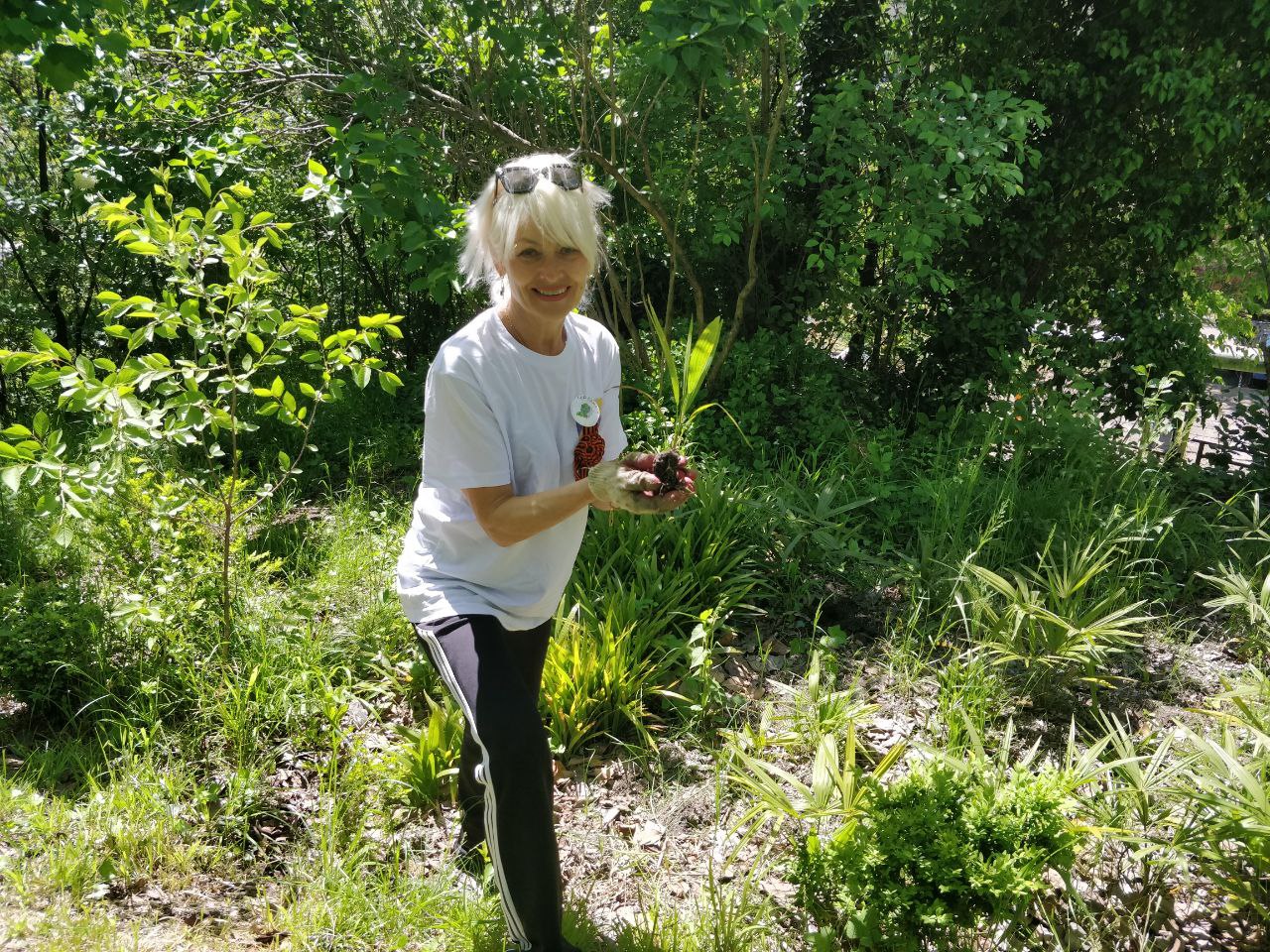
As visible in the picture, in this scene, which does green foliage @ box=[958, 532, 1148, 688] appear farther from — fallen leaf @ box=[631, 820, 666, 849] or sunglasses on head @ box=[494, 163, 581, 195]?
sunglasses on head @ box=[494, 163, 581, 195]

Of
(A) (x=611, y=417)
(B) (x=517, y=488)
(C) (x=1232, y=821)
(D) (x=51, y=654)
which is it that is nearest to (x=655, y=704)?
(A) (x=611, y=417)

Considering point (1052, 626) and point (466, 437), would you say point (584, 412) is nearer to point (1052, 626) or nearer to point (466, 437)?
point (466, 437)

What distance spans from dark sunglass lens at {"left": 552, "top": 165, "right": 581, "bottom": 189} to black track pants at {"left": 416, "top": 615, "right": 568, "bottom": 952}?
3.29 feet

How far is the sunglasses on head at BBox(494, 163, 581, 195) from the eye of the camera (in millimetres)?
1918

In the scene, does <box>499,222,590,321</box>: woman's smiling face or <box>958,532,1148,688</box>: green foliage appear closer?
<box>499,222,590,321</box>: woman's smiling face

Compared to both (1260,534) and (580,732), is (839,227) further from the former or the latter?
(580,732)

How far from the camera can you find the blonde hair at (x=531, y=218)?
75.0 inches

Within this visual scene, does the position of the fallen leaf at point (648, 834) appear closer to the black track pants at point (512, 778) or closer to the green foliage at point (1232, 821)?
the black track pants at point (512, 778)

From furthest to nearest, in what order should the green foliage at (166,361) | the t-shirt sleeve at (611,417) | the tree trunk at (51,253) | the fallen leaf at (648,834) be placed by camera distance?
the tree trunk at (51,253), the fallen leaf at (648,834), the green foliage at (166,361), the t-shirt sleeve at (611,417)

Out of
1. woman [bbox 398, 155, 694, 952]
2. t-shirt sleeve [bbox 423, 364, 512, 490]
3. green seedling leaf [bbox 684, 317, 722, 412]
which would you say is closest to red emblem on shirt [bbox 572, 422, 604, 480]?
woman [bbox 398, 155, 694, 952]

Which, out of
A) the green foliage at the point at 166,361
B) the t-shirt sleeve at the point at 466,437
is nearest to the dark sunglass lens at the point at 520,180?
the t-shirt sleeve at the point at 466,437

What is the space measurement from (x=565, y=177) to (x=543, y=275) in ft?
0.78

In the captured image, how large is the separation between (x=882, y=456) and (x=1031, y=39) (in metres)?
3.04

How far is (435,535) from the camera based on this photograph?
2.01m
